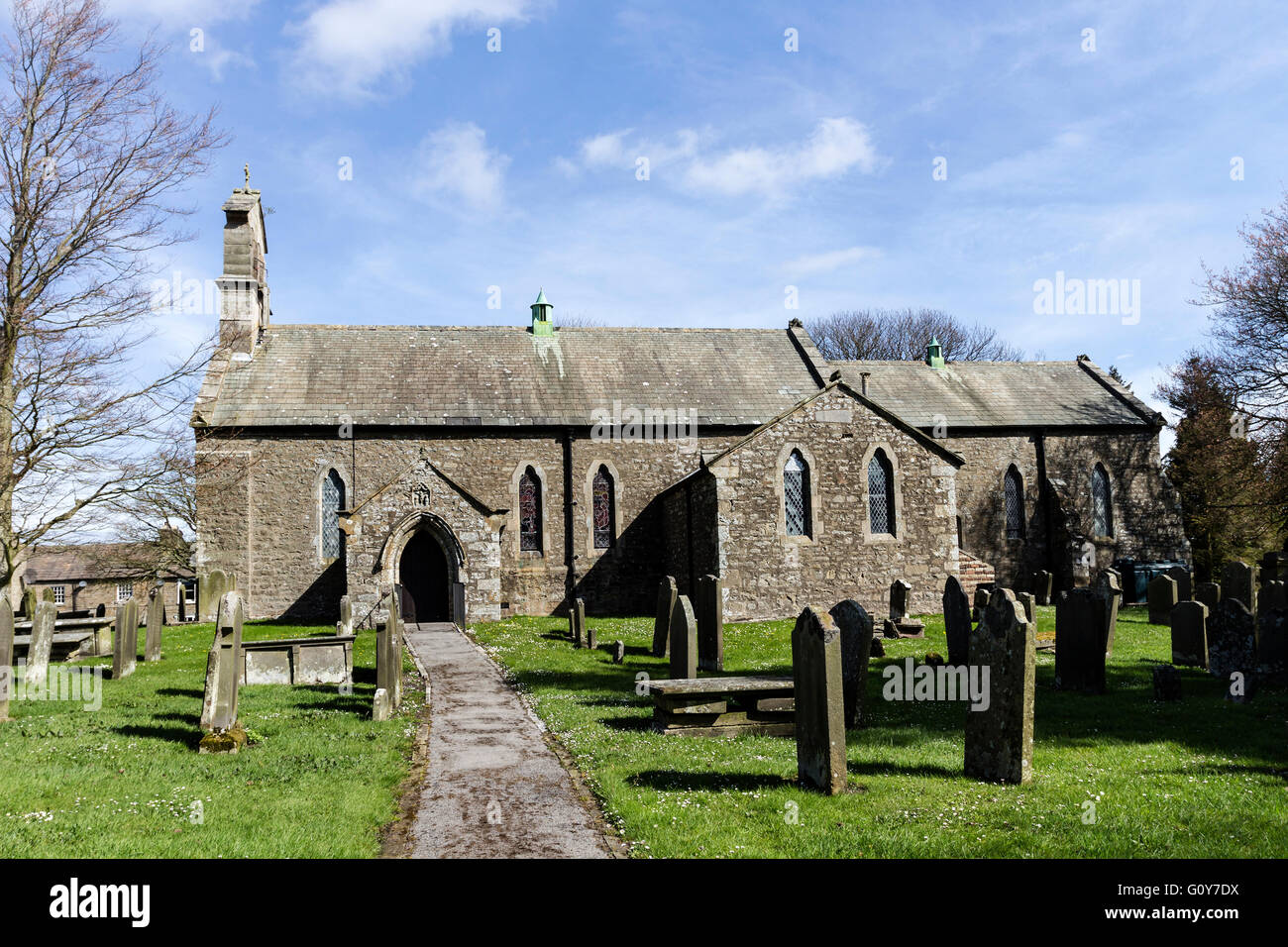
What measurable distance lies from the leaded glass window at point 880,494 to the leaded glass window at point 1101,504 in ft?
36.1

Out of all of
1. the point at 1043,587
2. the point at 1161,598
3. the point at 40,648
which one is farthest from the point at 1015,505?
the point at 40,648

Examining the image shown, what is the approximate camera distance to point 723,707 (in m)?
9.66

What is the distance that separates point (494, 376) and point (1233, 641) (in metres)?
20.7

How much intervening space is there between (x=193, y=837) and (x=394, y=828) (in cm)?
134

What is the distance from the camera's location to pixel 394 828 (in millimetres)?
6367

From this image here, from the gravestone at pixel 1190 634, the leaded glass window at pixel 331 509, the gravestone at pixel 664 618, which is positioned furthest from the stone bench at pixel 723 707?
the leaded glass window at pixel 331 509

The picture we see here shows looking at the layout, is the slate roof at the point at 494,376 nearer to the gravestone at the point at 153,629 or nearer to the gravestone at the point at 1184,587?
the gravestone at the point at 153,629

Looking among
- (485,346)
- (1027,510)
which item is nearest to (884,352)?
(1027,510)

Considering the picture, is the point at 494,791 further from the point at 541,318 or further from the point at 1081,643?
the point at 541,318

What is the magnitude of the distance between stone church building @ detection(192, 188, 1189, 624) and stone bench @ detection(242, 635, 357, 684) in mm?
7987

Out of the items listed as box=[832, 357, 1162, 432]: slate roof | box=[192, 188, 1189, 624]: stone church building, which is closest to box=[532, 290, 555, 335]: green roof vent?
box=[192, 188, 1189, 624]: stone church building

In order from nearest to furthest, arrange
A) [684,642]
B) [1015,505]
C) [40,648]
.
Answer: [684,642]
[40,648]
[1015,505]

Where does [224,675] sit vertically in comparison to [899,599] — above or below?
above
